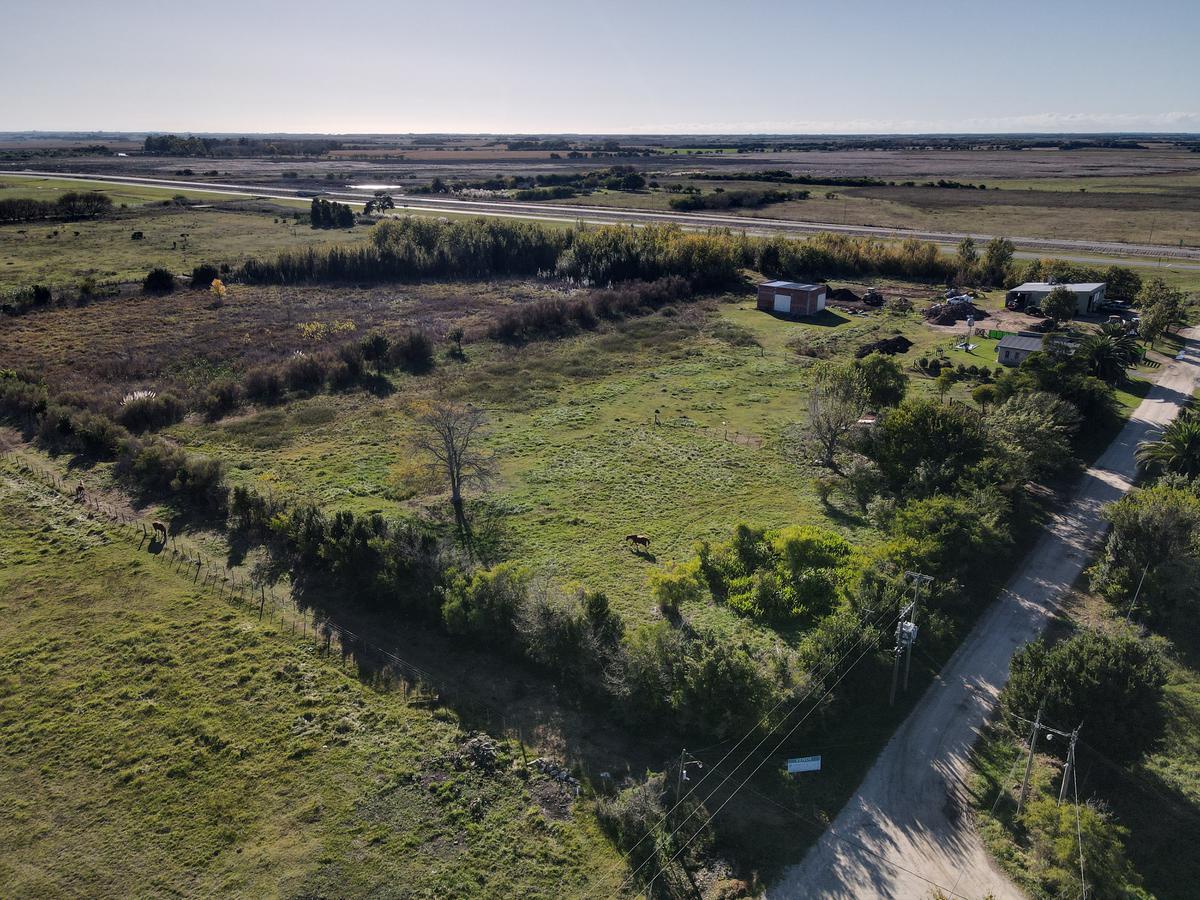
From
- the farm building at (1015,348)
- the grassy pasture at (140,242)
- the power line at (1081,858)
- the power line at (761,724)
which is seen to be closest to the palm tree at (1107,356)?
the farm building at (1015,348)

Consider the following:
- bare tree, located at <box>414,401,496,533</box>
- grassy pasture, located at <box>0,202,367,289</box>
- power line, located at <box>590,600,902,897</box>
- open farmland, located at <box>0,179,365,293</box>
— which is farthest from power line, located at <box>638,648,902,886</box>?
grassy pasture, located at <box>0,202,367,289</box>

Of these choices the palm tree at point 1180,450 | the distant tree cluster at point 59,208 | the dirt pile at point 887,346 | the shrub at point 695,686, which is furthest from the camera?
the distant tree cluster at point 59,208

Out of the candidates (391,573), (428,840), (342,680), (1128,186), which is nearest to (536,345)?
(391,573)

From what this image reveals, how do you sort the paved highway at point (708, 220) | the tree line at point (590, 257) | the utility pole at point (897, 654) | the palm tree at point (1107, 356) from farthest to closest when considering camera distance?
the paved highway at point (708, 220)
the tree line at point (590, 257)
the palm tree at point (1107, 356)
the utility pole at point (897, 654)

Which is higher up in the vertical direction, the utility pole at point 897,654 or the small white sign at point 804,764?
the utility pole at point 897,654

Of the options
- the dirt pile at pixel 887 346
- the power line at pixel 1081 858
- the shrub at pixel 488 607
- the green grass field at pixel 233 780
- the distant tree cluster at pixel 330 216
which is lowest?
the green grass field at pixel 233 780

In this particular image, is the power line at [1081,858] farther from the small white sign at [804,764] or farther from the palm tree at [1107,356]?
the palm tree at [1107,356]

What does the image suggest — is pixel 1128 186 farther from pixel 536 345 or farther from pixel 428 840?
pixel 428 840
